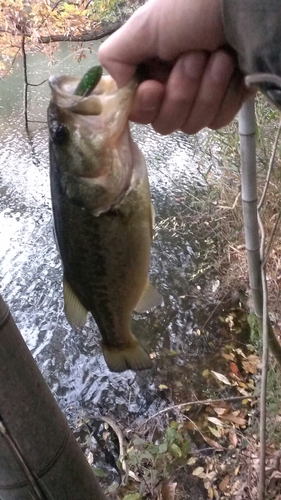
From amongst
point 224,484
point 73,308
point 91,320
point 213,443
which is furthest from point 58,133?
point 91,320

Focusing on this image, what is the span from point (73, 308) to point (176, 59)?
82 cm

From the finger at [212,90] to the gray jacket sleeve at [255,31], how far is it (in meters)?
0.15

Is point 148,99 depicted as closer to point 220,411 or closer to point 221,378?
point 220,411

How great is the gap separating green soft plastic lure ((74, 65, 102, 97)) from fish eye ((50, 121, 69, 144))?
0.33 ft

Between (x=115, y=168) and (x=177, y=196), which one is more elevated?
(x=115, y=168)

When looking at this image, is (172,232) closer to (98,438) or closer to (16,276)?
(16,276)

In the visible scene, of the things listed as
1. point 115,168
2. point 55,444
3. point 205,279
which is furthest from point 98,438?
point 115,168

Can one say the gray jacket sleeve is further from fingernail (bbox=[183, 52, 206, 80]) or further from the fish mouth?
the fish mouth

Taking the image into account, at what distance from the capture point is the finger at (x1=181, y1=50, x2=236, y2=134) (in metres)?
1.33

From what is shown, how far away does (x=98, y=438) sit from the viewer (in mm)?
4184

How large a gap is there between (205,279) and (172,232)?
1.21 m

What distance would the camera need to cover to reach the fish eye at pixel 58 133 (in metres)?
1.26

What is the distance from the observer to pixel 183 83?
1.34m

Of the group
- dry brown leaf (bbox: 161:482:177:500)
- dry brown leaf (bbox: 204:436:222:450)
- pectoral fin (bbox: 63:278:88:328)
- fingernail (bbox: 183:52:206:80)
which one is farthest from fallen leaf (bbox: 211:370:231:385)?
fingernail (bbox: 183:52:206:80)
